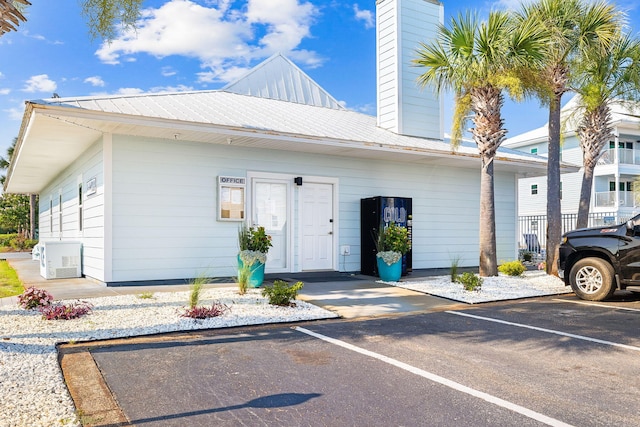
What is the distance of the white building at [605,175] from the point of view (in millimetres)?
25641

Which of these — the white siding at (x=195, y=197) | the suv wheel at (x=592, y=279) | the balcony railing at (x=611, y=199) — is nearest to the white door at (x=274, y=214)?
the white siding at (x=195, y=197)

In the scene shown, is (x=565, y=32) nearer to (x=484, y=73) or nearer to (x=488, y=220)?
(x=484, y=73)

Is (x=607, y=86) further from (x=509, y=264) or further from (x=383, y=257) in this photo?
(x=383, y=257)

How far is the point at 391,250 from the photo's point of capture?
10.6 meters

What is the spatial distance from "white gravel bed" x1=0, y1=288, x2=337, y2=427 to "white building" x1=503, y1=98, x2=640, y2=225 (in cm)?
2212

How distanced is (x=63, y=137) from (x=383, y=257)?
289 inches

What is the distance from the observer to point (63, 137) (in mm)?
10242

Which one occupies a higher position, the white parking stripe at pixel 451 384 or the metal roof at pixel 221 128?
the metal roof at pixel 221 128

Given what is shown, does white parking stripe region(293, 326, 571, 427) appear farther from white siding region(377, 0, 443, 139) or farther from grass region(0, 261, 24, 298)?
white siding region(377, 0, 443, 139)

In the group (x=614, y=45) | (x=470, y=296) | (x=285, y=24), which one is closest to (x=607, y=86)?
(x=614, y=45)

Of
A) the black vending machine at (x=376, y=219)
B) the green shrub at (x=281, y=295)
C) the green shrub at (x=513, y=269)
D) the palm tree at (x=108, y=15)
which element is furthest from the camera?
the green shrub at (x=513, y=269)

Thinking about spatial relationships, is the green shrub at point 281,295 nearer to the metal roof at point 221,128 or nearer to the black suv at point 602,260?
the metal roof at point 221,128

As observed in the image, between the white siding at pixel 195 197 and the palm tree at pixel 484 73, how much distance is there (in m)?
2.29

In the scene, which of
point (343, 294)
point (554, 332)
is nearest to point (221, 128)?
point (343, 294)
